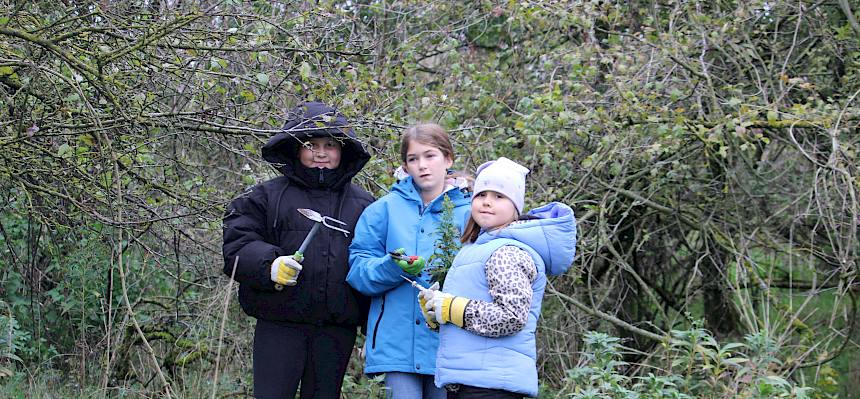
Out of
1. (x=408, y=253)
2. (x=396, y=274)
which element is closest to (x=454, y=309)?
(x=396, y=274)

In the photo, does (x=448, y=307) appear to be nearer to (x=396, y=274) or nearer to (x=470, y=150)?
(x=396, y=274)

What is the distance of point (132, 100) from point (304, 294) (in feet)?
3.66

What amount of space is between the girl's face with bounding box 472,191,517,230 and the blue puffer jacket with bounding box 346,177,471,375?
0.77 feet

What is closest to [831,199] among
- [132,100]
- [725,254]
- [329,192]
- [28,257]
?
[725,254]

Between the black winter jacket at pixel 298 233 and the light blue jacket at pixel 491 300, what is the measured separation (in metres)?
0.56

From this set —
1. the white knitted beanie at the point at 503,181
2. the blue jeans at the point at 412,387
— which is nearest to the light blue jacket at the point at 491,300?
the white knitted beanie at the point at 503,181

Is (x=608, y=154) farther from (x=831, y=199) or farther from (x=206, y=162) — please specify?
(x=206, y=162)

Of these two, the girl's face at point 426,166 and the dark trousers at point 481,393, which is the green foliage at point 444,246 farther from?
the dark trousers at point 481,393

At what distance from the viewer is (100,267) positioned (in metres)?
5.57

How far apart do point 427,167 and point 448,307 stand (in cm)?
71

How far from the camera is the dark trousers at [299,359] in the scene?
397 cm

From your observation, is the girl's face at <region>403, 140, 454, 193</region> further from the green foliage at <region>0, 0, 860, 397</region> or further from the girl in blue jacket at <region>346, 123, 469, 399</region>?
the green foliage at <region>0, 0, 860, 397</region>

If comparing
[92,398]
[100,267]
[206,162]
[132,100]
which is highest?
[132,100]

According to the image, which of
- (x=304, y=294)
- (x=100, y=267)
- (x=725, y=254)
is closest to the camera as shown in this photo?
(x=304, y=294)
